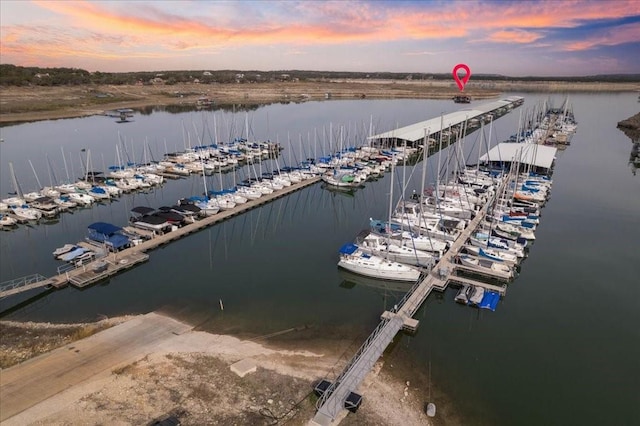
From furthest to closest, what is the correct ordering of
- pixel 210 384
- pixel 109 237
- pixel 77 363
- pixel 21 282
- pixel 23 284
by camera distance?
pixel 109 237 < pixel 23 284 < pixel 21 282 < pixel 77 363 < pixel 210 384

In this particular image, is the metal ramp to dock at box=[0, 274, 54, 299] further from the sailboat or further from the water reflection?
the water reflection

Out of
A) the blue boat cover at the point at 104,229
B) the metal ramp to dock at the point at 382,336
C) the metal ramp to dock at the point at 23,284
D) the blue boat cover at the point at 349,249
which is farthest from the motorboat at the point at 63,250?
Answer: the metal ramp to dock at the point at 382,336

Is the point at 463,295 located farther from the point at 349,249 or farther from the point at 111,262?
the point at 111,262

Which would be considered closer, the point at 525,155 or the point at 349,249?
the point at 349,249

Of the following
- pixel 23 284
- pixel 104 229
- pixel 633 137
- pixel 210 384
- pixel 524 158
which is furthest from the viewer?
pixel 633 137

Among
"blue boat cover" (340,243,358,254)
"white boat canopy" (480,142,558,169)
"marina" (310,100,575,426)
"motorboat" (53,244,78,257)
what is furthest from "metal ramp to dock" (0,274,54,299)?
"white boat canopy" (480,142,558,169)

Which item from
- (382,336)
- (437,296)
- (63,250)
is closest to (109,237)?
(63,250)

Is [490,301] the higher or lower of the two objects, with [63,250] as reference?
lower

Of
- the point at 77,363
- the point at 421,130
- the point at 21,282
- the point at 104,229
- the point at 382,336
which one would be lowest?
the point at 21,282
